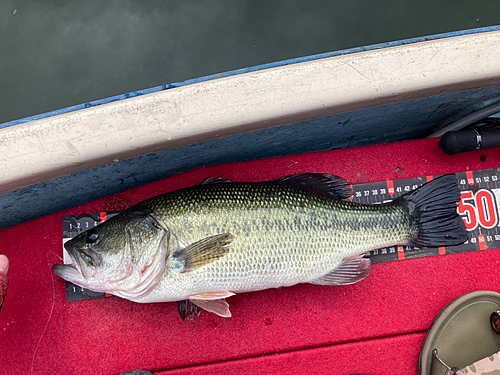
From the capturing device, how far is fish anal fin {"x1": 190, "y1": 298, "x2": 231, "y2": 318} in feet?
6.51

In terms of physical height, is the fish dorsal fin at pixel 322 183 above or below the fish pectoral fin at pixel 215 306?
above

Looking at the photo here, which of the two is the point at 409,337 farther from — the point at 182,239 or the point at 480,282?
the point at 182,239

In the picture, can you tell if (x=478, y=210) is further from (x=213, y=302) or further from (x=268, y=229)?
(x=213, y=302)

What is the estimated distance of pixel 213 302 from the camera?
2.01 meters

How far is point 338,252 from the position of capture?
2002mm

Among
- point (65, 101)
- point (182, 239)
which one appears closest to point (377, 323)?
point (182, 239)

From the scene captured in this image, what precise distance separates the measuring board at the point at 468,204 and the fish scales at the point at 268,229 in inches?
9.1

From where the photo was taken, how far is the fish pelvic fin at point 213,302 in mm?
1939

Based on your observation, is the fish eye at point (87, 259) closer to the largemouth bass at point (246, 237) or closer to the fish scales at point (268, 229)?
the largemouth bass at point (246, 237)

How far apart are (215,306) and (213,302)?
3 centimetres

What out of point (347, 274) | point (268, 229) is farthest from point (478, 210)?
point (268, 229)

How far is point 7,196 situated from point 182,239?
0.94 meters

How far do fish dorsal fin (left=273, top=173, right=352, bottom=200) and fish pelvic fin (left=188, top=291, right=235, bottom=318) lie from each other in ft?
2.45

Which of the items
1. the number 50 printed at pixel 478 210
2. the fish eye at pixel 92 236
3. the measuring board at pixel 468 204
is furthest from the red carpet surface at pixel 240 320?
the fish eye at pixel 92 236
